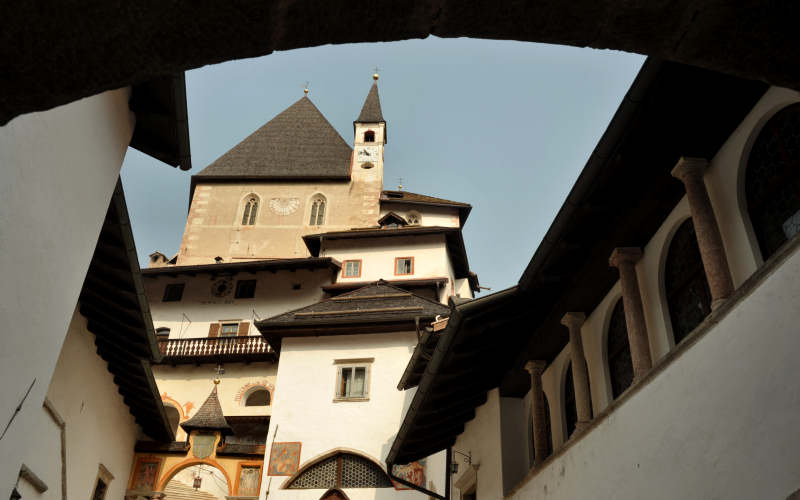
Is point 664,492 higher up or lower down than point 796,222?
lower down

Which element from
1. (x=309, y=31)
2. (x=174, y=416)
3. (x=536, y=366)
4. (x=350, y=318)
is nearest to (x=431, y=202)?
(x=174, y=416)

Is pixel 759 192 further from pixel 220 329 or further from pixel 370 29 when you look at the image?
pixel 220 329

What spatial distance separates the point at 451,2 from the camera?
2.80 metres

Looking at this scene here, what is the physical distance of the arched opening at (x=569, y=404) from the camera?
10.4 meters

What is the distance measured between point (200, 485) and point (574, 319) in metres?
23.8

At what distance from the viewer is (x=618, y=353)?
29.1 ft

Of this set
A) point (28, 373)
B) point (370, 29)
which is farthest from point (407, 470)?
point (370, 29)

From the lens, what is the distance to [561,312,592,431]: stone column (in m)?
9.15

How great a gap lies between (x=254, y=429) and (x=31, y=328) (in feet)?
70.3

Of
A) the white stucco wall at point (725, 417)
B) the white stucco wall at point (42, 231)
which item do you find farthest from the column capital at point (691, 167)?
the white stucco wall at point (42, 231)

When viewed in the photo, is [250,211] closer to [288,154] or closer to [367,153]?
[288,154]

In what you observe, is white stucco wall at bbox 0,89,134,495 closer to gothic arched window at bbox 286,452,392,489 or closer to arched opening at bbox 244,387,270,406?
gothic arched window at bbox 286,452,392,489

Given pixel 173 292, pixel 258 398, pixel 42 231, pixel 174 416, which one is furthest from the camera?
pixel 173 292

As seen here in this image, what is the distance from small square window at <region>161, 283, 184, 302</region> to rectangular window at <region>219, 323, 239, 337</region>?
2.93m
